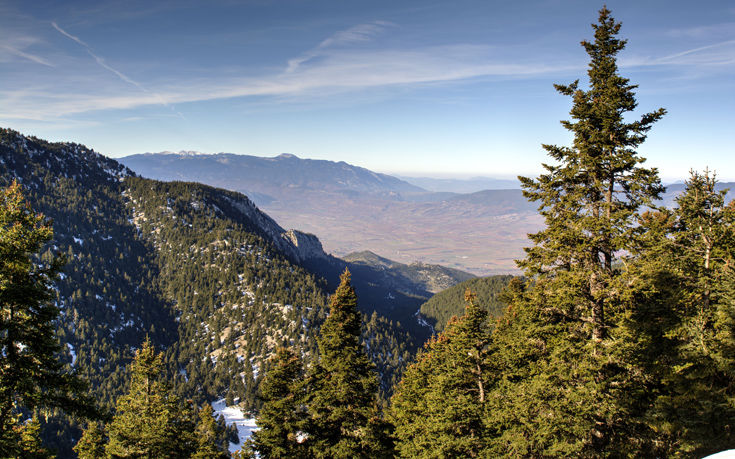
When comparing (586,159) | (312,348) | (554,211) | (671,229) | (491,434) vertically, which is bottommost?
(312,348)

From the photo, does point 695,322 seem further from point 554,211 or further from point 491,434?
point 491,434

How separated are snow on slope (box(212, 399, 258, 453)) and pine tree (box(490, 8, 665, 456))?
125m

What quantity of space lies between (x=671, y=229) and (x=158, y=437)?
3481 cm

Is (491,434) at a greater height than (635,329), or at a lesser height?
lesser

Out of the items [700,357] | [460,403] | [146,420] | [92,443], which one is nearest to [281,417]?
[146,420]

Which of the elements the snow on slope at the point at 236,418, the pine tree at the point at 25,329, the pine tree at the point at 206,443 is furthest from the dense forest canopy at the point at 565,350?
the snow on slope at the point at 236,418

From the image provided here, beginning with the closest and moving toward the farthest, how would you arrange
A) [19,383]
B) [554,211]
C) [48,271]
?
[19,383] < [48,271] < [554,211]

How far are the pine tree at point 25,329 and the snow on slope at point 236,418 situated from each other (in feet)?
399

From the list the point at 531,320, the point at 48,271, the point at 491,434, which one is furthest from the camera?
the point at 491,434


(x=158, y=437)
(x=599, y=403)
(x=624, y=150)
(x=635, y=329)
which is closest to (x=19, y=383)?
(x=158, y=437)

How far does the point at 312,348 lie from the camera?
497 feet

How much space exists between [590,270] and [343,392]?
1677cm

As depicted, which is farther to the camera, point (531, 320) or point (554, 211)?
point (531, 320)

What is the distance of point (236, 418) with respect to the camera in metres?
129
